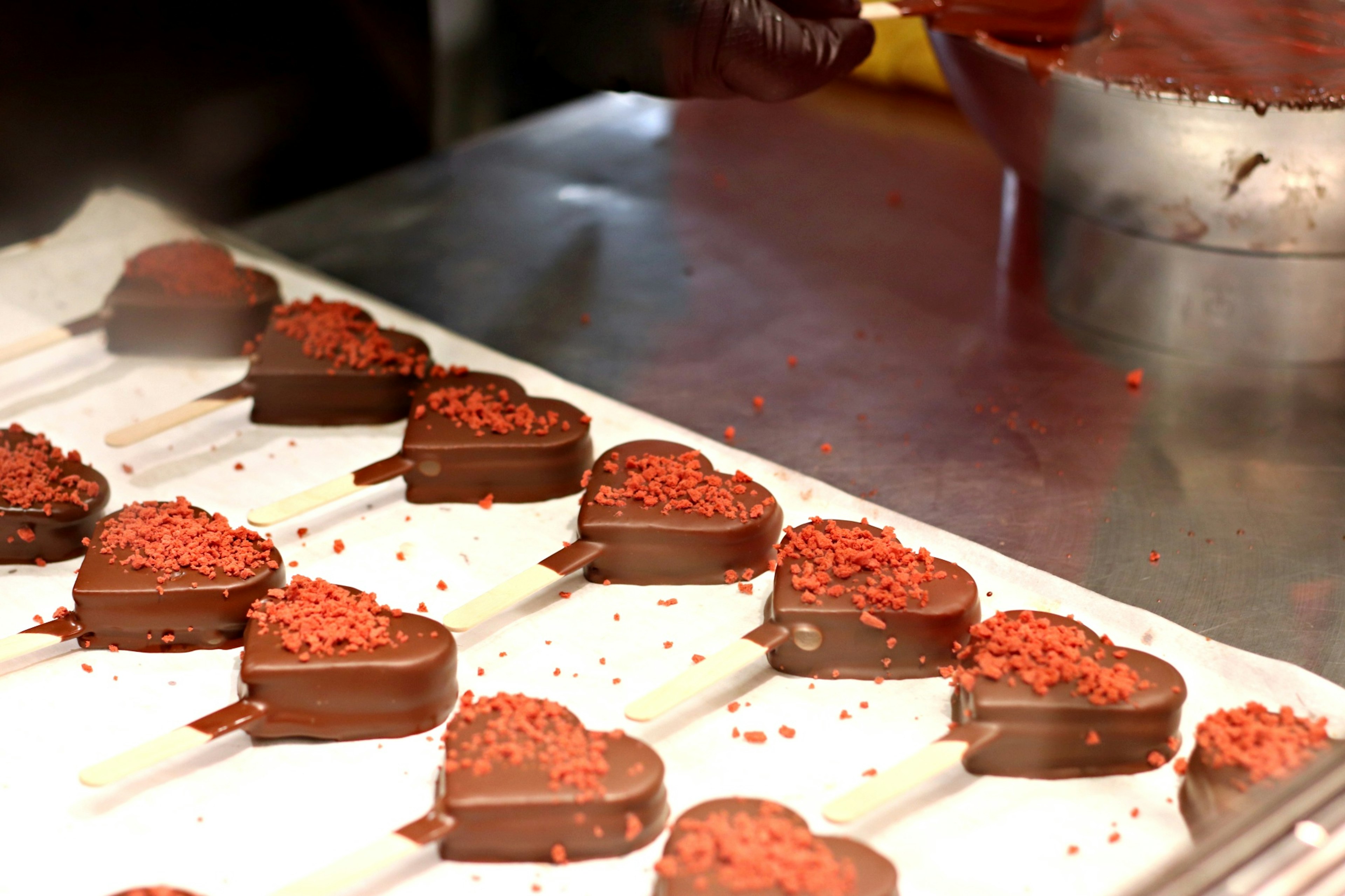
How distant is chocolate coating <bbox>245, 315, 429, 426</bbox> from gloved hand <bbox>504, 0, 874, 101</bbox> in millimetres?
568

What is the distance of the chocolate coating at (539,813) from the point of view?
1.23m

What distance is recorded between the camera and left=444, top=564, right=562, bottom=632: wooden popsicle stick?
4.98 ft

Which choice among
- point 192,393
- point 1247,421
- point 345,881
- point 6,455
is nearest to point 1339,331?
point 1247,421

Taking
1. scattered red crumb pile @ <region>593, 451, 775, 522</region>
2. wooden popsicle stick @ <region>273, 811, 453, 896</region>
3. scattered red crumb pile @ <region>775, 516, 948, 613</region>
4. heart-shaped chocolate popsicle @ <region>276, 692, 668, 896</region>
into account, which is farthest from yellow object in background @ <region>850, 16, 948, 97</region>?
wooden popsicle stick @ <region>273, 811, 453, 896</region>

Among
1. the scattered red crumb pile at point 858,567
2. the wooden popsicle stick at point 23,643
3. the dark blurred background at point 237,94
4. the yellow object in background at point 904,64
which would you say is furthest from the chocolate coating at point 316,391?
the yellow object in background at point 904,64

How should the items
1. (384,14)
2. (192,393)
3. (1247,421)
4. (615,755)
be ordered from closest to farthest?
(615,755) → (1247,421) → (192,393) → (384,14)

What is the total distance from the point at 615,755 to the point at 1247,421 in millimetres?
1137

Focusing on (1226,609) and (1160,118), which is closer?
(1226,609)

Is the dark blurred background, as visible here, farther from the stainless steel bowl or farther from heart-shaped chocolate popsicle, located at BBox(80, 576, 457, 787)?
heart-shaped chocolate popsicle, located at BBox(80, 576, 457, 787)

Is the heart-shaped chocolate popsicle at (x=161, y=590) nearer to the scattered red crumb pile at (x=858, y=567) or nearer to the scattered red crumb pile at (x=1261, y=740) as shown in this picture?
the scattered red crumb pile at (x=858, y=567)

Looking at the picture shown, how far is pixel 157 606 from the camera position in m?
1.49

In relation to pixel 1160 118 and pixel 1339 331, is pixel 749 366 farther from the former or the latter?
pixel 1339 331

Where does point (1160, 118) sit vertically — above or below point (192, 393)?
above

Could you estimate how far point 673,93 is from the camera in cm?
202
